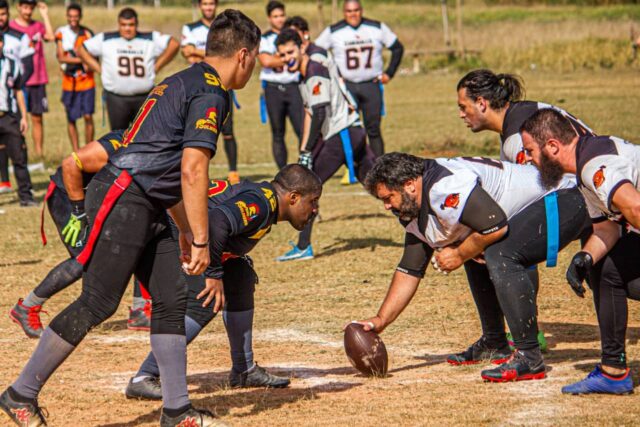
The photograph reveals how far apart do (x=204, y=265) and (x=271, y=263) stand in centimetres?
555

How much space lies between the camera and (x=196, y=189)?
16.3 ft

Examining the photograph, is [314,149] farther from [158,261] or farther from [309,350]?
[158,261]

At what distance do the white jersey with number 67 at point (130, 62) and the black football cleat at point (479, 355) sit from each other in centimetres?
843

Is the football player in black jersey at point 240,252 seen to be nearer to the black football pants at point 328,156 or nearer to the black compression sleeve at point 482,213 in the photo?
the black compression sleeve at point 482,213

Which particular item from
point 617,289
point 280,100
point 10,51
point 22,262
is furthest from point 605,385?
point 10,51

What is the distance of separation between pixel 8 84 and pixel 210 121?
9520 millimetres

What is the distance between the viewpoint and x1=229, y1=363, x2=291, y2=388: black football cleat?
6.41 meters

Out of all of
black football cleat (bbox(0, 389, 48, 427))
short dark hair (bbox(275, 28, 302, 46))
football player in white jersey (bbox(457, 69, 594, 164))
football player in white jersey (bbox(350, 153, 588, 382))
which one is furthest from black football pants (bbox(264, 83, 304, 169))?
black football cleat (bbox(0, 389, 48, 427))

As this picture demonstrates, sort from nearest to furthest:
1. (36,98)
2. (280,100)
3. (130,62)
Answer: (130,62)
(280,100)
(36,98)

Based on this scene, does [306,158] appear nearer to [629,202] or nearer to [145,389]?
[145,389]

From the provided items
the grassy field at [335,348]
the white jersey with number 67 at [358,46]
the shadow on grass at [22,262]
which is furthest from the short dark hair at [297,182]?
the white jersey with number 67 at [358,46]

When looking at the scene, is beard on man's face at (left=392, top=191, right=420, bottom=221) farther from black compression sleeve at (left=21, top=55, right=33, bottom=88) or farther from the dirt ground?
black compression sleeve at (left=21, top=55, right=33, bottom=88)

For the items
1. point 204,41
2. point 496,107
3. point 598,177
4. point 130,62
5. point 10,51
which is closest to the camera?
point 598,177

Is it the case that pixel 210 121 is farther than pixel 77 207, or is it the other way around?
pixel 77 207
